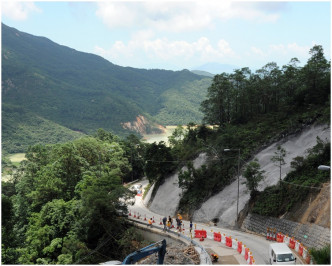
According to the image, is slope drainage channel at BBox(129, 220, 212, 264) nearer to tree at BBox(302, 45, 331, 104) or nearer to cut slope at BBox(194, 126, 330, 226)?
cut slope at BBox(194, 126, 330, 226)

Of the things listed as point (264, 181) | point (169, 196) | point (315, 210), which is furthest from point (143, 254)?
point (169, 196)

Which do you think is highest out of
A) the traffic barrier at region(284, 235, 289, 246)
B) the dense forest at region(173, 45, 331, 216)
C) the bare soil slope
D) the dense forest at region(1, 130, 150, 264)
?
the dense forest at region(173, 45, 331, 216)

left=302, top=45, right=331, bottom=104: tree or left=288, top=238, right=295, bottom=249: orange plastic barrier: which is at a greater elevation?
left=302, top=45, right=331, bottom=104: tree

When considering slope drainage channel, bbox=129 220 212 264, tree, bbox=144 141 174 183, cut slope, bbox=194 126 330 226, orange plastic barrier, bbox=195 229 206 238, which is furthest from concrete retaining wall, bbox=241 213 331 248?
tree, bbox=144 141 174 183

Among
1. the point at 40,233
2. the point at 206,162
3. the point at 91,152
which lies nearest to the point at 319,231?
the point at 206,162

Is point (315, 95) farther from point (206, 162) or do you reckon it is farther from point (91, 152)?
point (91, 152)

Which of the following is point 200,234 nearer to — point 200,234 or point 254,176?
point 200,234

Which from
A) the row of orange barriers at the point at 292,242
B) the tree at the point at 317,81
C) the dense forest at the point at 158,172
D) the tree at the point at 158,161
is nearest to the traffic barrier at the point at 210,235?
the row of orange barriers at the point at 292,242
